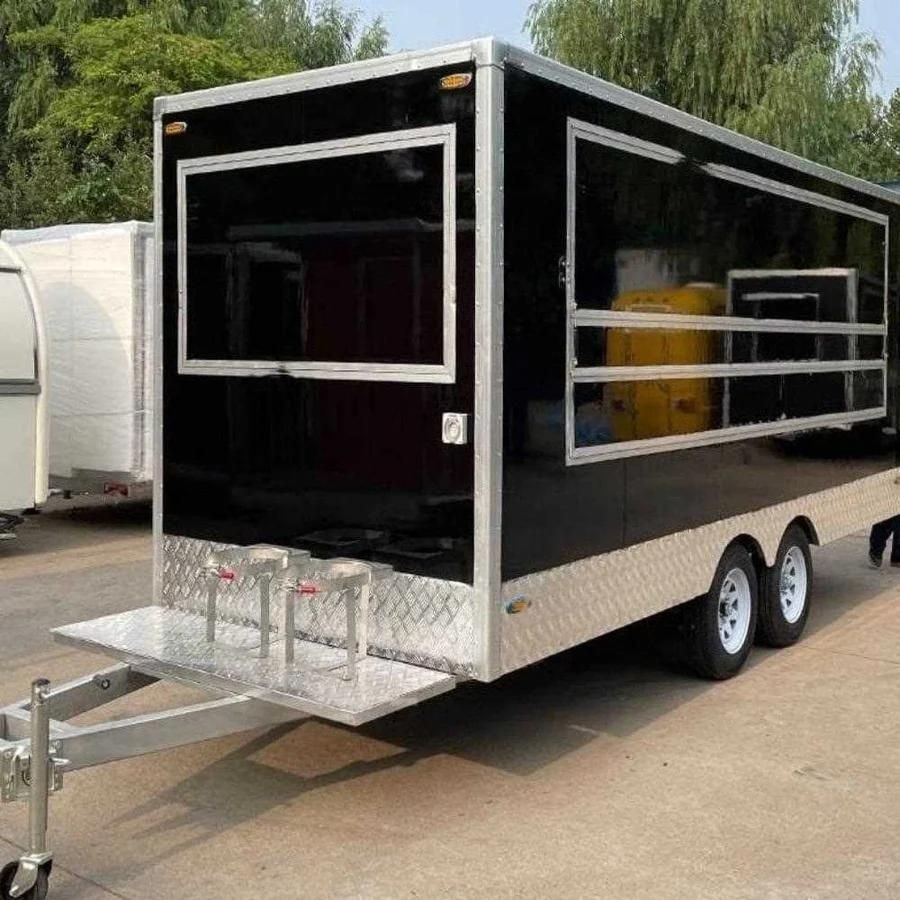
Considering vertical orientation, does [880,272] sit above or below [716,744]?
above

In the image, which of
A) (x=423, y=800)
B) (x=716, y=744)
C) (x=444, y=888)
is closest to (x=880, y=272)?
(x=716, y=744)

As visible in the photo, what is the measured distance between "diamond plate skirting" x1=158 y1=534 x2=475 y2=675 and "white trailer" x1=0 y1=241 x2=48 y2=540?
17.7 feet

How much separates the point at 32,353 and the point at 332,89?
245 inches

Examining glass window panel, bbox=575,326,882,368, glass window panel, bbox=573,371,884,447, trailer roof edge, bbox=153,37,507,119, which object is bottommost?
glass window panel, bbox=573,371,884,447

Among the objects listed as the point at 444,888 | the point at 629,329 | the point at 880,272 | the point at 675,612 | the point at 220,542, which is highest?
the point at 880,272

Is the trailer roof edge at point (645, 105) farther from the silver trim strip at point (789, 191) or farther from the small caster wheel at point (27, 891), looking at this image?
the small caster wheel at point (27, 891)

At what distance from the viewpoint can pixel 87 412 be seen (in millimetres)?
11492

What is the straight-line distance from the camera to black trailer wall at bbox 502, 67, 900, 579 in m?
4.71

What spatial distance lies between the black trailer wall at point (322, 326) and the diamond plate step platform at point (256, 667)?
42 cm

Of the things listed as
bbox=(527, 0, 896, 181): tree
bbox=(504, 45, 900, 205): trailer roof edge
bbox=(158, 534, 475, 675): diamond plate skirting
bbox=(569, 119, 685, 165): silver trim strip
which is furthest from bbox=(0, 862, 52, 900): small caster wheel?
bbox=(527, 0, 896, 181): tree

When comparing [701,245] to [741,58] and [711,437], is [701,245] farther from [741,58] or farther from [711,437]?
[741,58]

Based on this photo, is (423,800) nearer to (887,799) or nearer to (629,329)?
(887,799)

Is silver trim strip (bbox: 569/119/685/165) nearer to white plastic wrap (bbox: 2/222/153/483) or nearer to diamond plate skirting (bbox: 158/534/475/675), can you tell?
diamond plate skirting (bbox: 158/534/475/675)

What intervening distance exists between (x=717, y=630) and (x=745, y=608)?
415 mm
